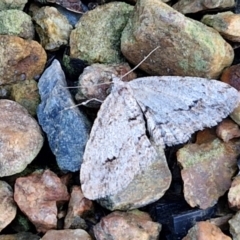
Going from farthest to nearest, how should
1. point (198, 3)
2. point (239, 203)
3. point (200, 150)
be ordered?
1. point (198, 3)
2. point (200, 150)
3. point (239, 203)

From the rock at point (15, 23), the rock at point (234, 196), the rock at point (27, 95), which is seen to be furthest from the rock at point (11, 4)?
→ the rock at point (234, 196)

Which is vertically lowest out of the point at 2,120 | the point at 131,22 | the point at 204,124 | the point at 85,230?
the point at 85,230

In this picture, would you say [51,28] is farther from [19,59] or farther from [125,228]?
[125,228]

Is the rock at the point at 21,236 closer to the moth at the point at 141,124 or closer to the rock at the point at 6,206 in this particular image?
the rock at the point at 6,206

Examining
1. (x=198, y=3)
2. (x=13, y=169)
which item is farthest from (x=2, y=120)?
(x=198, y=3)

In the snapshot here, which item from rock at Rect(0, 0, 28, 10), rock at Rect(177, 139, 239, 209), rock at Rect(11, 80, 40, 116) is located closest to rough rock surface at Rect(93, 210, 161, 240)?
rock at Rect(177, 139, 239, 209)

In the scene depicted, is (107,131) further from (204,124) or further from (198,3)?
(198,3)

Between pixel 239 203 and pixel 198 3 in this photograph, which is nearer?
pixel 239 203
